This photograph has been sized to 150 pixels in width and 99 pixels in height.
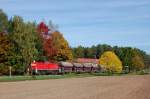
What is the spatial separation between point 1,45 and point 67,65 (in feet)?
129

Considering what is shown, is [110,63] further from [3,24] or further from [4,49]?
[4,49]

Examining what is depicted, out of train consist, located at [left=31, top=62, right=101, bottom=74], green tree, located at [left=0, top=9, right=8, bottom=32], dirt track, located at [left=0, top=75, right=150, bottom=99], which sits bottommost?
dirt track, located at [left=0, top=75, right=150, bottom=99]

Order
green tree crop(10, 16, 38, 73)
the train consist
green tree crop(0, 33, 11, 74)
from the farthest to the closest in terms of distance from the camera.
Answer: the train consist
green tree crop(0, 33, 11, 74)
green tree crop(10, 16, 38, 73)

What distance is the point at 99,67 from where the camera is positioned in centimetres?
17088

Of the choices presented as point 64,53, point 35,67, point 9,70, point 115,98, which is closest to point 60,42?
point 64,53

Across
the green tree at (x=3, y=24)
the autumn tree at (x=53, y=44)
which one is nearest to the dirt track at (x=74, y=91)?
the green tree at (x=3, y=24)

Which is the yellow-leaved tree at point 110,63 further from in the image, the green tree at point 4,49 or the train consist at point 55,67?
the green tree at point 4,49

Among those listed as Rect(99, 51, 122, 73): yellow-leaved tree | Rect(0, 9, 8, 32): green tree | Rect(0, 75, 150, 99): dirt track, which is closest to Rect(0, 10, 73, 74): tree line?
Rect(0, 9, 8, 32): green tree

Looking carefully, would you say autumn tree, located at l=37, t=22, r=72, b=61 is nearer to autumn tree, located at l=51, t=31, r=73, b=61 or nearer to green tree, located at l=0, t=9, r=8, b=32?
autumn tree, located at l=51, t=31, r=73, b=61

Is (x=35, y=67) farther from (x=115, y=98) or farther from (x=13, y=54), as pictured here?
(x=115, y=98)

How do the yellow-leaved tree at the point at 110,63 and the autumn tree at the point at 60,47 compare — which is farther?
the yellow-leaved tree at the point at 110,63

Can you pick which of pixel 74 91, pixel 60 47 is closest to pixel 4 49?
pixel 60 47

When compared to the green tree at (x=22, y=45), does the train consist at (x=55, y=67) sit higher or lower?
lower

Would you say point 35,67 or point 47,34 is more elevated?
point 47,34
